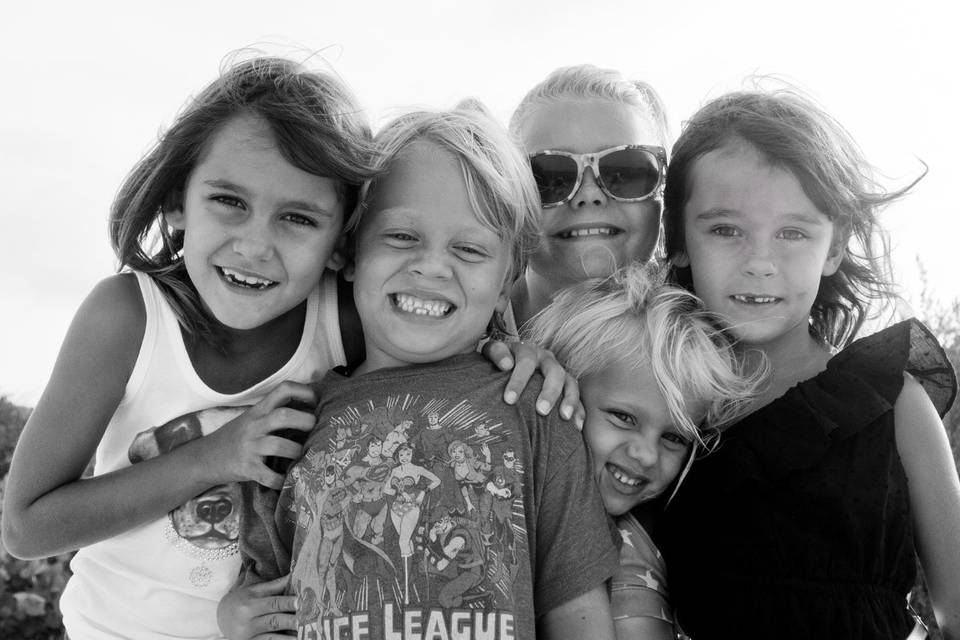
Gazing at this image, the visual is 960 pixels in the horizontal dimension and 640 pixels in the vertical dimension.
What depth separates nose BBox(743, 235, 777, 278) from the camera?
2566 millimetres

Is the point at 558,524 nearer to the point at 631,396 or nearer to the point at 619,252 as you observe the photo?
the point at 631,396

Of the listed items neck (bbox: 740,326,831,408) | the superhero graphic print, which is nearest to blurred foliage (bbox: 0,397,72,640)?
the superhero graphic print

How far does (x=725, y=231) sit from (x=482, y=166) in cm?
76

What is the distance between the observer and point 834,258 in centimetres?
278

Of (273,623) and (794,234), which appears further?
(794,234)

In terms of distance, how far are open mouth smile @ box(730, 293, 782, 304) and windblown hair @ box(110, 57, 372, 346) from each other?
107 cm

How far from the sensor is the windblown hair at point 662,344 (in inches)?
96.0

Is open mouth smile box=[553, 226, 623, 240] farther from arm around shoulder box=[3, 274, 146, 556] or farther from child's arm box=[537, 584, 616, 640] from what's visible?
arm around shoulder box=[3, 274, 146, 556]

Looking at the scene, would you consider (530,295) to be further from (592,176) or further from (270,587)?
(270,587)

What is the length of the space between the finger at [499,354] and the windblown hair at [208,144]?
0.51 m

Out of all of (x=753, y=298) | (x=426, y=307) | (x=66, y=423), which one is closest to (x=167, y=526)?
(x=66, y=423)

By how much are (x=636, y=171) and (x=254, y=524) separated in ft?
4.88

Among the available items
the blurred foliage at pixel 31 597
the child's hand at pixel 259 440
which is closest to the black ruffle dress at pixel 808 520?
the child's hand at pixel 259 440

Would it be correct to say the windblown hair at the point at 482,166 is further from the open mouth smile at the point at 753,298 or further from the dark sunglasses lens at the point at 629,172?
the open mouth smile at the point at 753,298
